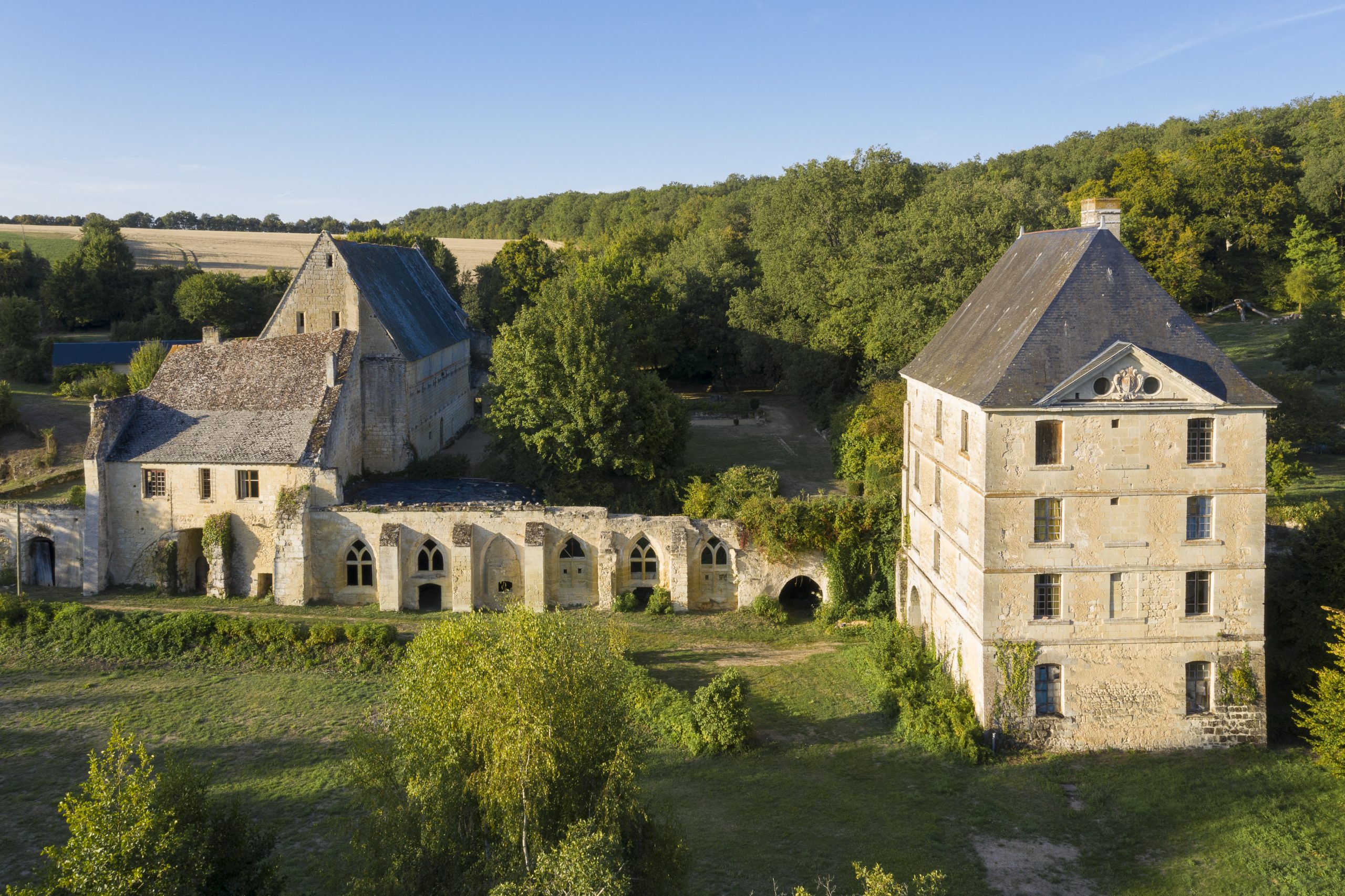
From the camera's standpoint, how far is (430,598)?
112 feet

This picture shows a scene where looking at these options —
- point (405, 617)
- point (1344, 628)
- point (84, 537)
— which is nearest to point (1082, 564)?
point (1344, 628)

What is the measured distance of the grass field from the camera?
19.0 metres

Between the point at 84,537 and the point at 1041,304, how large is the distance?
31.5 m

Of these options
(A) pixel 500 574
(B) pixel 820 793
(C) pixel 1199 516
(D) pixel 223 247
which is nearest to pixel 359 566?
(A) pixel 500 574

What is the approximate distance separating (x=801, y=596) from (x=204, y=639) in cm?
1911

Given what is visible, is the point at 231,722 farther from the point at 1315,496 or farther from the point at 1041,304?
the point at 1315,496

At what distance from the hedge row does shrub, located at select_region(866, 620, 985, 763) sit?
538 inches

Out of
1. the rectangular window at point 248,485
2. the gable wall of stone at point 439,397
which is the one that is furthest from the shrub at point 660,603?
the gable wall of stone at point 439,397

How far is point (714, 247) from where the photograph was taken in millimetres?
74000

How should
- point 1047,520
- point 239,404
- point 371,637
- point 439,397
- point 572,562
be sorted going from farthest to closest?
point 439,397, point 239,404, point 572,562, point 371,637, point 1047,520

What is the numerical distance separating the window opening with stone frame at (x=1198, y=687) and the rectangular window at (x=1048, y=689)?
3208 millimetres

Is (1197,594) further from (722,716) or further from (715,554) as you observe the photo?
(715,554)

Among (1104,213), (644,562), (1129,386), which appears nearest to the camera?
(1129,386)

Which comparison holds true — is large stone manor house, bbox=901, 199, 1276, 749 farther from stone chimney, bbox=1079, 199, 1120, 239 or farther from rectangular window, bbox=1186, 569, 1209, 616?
stone chimney, bbox=1079, 199, 1120, 239
